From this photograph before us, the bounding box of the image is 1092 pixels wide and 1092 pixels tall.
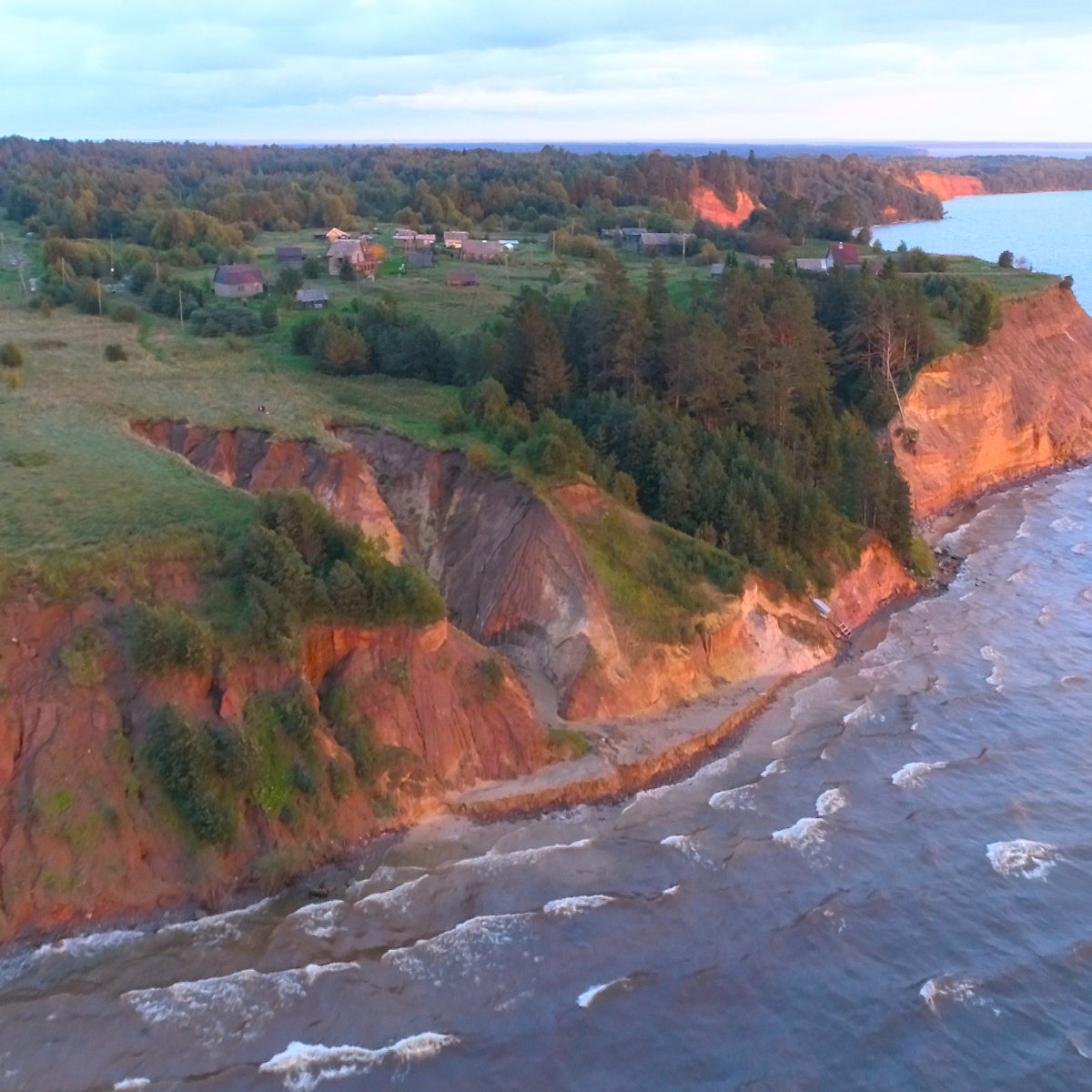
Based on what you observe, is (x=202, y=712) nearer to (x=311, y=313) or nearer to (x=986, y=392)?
(x=311, y=313)

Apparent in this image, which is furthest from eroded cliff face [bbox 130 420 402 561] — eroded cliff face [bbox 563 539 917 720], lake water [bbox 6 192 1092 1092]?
lake water [bbox 6 192 1092 1092]

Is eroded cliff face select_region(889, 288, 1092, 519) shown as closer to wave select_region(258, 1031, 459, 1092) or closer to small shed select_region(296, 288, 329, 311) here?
small shed select_region(296, 288, 329, 311)

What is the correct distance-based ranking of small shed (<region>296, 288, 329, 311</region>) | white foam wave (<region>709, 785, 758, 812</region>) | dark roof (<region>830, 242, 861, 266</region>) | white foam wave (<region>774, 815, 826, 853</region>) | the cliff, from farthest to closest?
dark roof (<region>830, 242, 861, 266</region>)
small shed (<region>296, 288, 329, 311</region>)
white foam wave (<region>709, 785, 758, 812</region>)
white foam wave (<region>774, 815, 826, 853</region>)
the cliff

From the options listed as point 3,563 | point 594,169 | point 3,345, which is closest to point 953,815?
point 3,563

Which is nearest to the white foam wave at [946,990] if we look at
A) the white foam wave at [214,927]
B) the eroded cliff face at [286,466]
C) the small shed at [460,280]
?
the white foam wave at [214,927]

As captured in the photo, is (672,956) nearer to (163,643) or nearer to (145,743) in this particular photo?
(145,743)

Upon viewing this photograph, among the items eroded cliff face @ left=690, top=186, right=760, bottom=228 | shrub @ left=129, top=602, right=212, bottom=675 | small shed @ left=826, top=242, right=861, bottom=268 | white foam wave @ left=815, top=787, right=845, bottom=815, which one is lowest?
white foam wave @ left=815, top=787, right=845, bottom=815
